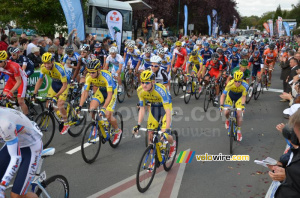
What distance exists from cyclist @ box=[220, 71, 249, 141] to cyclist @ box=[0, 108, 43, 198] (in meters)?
4.83

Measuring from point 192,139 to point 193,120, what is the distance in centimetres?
183

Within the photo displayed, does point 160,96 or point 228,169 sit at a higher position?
point 160,96

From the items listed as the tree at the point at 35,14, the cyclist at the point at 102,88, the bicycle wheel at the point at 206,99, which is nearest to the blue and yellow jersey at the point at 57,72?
the cyclist at the point at 102,88

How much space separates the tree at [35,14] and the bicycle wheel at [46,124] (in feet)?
36.0

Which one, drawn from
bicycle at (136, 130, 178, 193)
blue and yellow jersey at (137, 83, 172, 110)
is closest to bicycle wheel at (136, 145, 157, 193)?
bicycle at (136, 130, 178, 193)

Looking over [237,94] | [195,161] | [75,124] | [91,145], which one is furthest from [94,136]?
[237,94]

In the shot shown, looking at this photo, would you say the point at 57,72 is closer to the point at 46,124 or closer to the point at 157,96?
the point at 46,124

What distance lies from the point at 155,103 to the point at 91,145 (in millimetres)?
1602

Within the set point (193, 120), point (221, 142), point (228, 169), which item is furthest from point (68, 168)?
point (193, 120)

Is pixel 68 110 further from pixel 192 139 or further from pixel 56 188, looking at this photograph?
pixel 56 188

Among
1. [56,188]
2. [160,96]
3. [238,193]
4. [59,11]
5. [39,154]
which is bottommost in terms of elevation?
[238,193]

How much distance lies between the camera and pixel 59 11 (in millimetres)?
17719

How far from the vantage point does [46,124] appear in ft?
24.0

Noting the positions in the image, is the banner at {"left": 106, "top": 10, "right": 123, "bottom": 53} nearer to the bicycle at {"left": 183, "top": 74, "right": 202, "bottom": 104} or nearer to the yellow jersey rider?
the bicycle at {"left": 183, "top": 74, "right": 202, "bottom": 104}
